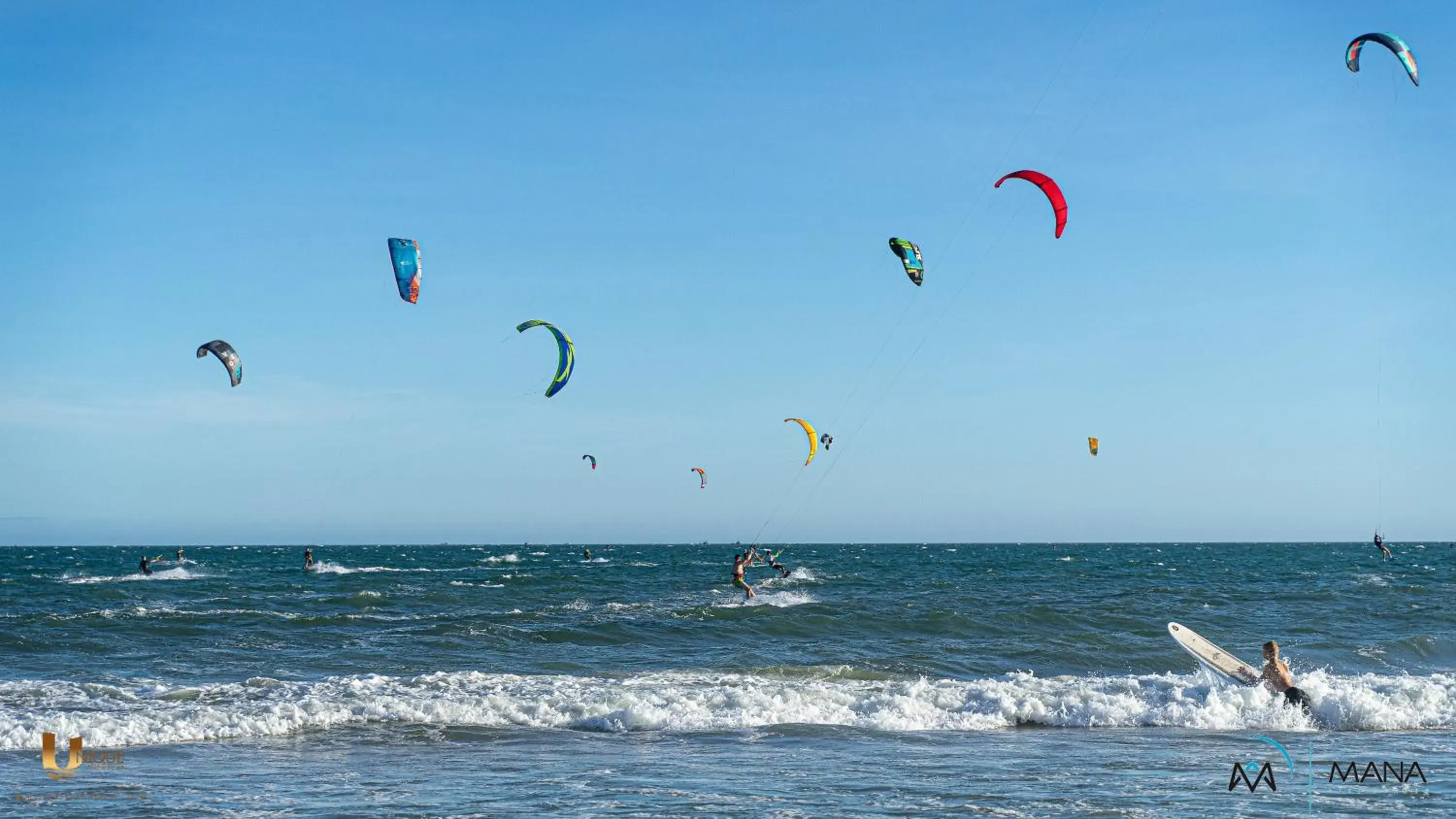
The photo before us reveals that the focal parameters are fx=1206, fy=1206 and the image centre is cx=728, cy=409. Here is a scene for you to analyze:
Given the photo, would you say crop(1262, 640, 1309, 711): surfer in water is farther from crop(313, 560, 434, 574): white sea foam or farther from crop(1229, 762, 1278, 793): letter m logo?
crop(313, 560, 434, 574): white sea foam

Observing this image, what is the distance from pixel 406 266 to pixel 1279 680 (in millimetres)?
12610

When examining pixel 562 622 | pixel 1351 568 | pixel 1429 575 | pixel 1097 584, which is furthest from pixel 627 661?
pixel 1351 568

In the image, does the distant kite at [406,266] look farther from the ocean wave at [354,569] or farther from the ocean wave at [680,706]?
the ocean wave at [354,569]

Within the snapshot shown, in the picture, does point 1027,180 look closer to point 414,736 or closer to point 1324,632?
point 414,736

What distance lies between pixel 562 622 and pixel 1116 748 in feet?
42.5

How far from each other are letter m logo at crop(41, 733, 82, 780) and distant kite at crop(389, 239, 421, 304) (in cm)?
795

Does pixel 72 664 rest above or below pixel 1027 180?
below

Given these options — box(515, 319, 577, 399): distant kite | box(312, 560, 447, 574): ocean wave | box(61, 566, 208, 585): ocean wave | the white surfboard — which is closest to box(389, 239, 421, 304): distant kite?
box(515, 319, 577, 399): distant kite

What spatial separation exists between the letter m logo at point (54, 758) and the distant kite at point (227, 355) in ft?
27.7

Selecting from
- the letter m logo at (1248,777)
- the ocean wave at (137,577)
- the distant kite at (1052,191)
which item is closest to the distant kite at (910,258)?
the distant kite at (1052,191)

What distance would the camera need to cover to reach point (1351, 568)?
5991cm

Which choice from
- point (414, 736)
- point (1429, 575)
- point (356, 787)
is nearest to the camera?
point (356, 787)

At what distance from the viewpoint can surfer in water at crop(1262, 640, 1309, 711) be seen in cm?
1291

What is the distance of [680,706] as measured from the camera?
42.7ft
